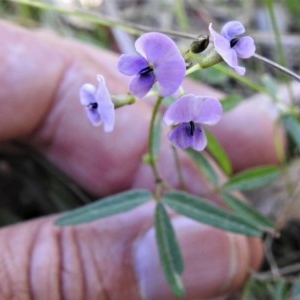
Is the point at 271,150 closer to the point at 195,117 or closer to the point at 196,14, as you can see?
the point at 196,14

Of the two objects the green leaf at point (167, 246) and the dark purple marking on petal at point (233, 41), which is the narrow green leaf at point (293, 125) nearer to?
the green leaf at point (167, 246)

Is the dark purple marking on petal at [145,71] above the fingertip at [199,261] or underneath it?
above

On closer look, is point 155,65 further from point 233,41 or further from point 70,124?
point 70,124

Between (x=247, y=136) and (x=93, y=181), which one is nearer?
(x=93, y=181)

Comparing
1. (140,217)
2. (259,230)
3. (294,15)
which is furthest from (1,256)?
(294,15)

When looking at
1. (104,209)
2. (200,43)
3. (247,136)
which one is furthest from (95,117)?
(247,136)

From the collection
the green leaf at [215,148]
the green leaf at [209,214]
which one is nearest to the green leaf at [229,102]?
the green leaf at [215,148]
